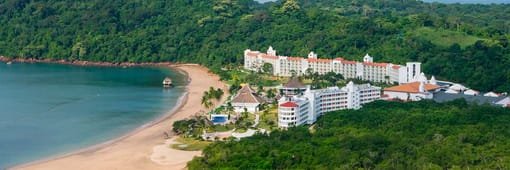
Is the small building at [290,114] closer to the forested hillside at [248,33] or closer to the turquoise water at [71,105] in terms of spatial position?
the turquoise water at [71,105]

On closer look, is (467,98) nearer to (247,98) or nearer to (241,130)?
(247,98)

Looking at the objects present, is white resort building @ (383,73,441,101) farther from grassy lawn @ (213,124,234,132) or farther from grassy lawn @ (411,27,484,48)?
grassy lawn @ (411,27,484,48)

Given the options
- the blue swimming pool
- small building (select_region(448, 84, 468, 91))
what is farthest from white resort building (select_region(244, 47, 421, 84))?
the blue swimming pool

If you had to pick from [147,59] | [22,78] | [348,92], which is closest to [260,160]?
[348,92]

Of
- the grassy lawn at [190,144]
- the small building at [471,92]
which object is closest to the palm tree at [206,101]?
the grassy lawn at [190,144]

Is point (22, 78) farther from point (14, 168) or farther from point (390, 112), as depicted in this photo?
point (390, 112)

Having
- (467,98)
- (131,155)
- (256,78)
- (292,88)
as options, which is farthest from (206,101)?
(467,98)
